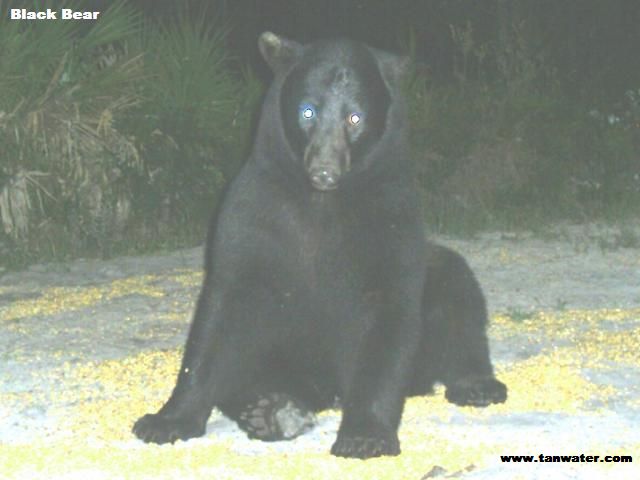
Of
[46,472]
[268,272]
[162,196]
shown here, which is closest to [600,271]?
[162,196]

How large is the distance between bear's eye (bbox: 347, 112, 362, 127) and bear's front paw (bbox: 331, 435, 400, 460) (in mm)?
1011

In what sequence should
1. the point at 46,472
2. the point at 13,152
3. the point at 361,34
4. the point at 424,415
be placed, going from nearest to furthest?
the point at 46,472 < the point at 424,415 < the point at 13,152 < the point at 361,34

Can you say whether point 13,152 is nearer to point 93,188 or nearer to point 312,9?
point 93,188

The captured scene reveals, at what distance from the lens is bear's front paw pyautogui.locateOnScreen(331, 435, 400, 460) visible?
4.49 m

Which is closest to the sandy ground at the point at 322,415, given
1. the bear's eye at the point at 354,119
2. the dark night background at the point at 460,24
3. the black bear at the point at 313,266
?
the black bear at the point at 313,266

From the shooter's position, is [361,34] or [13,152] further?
[361,34]

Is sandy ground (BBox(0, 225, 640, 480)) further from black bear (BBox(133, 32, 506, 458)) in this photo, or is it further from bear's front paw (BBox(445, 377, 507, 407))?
black bear (BBox(133, 32, 506, 458))

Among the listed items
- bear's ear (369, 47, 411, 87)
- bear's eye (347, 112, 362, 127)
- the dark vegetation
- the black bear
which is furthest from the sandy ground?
the dark vegetation

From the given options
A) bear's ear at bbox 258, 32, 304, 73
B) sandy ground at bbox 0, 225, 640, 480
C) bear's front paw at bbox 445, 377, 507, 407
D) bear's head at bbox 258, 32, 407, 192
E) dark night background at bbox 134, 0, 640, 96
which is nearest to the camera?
sandy ground at bbox 0, 225, 640, 480

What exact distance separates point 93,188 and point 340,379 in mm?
6041

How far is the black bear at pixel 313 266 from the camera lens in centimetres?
468

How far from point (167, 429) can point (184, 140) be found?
6.39 meters

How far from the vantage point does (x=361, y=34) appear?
21625mm

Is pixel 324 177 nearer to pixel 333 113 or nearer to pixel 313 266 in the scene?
pixel 333 113
